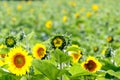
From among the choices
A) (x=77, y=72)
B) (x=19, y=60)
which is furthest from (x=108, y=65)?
(x=19, y=60)

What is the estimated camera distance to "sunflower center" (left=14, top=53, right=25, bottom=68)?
2170mm

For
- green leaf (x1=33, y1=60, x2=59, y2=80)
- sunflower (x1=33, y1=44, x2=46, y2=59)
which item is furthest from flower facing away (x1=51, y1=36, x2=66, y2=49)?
green leaf (x1=33, y1=60, x2=59, y2=80)

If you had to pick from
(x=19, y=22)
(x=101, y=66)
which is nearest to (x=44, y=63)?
(x=101, y=66)

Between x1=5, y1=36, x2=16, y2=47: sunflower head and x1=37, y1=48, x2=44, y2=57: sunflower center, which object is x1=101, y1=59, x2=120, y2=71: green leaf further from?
x1=5, y1=36, x2=16, y2=47: sunflower head

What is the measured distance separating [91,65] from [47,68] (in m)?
0.31

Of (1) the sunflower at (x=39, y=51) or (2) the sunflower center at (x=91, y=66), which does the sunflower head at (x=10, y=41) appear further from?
(2) the sunflower center at (x=91, y=66)

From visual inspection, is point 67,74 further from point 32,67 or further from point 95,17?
point 95,17

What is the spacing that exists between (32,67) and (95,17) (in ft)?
19.7

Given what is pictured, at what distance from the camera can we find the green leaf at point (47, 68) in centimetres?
213

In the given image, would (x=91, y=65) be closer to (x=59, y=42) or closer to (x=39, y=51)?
(x=59, y=42)

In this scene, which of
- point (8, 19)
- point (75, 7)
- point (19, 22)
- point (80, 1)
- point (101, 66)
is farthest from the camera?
point (80, 1)

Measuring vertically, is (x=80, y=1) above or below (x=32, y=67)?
above

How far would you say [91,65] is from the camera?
2.38 meters

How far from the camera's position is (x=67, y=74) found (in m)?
2.34
